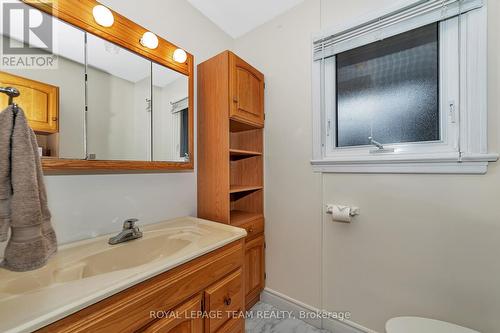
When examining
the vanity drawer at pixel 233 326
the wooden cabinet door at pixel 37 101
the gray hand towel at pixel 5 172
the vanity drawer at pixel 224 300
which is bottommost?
the vanity drawer at pixel 233 326

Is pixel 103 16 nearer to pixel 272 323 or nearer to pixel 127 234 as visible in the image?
pixel 127 234

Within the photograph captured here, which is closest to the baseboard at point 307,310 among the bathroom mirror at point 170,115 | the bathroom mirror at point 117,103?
the bathroom mirror at point 170,115

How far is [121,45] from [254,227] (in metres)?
1.50

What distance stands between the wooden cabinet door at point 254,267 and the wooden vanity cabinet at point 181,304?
42 cm

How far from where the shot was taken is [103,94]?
110 centimetres

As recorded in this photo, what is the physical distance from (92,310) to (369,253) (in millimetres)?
1457

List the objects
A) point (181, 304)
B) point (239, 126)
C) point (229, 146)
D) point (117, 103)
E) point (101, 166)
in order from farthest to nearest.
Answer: point (239, 126)
point (229, 146)
point (117, 103)
point (101, 166)
point (181, 304)

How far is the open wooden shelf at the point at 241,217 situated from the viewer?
1563mm

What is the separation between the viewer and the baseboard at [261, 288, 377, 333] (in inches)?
54.6

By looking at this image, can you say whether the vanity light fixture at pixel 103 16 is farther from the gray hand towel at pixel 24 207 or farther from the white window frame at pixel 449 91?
the white window frame at pixel 449 91

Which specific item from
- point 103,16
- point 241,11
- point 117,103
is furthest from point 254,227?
point 241,11

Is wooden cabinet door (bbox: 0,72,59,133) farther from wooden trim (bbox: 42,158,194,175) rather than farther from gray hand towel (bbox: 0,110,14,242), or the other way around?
gray hand towel (bbox: 0,110,14,242)

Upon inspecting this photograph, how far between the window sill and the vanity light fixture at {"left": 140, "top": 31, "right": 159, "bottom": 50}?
1.32 m

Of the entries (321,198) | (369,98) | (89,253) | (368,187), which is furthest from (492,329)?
(89,253)
